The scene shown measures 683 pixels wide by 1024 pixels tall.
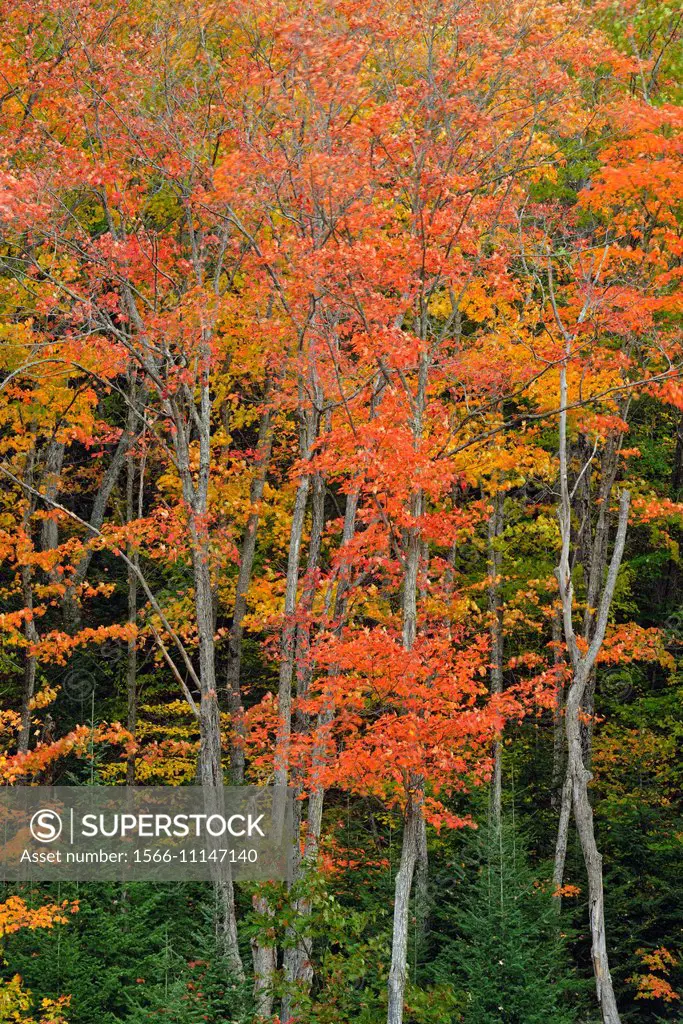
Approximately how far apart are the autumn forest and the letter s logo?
2.16 feet

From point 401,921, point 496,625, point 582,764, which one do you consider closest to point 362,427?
point 401,921

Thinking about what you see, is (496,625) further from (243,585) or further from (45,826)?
(45,826)

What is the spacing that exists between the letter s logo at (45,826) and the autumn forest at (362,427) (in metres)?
0.66

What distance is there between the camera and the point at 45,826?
1730 cm

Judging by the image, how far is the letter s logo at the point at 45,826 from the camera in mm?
17141

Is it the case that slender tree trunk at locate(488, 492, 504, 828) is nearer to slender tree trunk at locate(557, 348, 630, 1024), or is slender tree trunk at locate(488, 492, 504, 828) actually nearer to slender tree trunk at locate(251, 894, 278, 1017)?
slender tree trunk at locate(557, 348, 630, 1024)

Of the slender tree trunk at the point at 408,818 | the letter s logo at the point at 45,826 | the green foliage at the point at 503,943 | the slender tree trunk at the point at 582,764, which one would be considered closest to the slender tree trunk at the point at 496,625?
the green foliage at the point at 503,943

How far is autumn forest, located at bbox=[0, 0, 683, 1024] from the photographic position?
40.1 feet

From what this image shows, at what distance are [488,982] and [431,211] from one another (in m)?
9.56

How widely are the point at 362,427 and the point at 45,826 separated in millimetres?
9463

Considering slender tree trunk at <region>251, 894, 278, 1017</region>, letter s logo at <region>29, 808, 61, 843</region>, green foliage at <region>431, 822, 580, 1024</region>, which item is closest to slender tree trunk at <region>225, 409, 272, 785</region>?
letter s logo at <region>29, 808, 61, 843</region>

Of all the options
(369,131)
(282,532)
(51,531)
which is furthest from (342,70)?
(51,531)

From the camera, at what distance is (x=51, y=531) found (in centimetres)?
1970

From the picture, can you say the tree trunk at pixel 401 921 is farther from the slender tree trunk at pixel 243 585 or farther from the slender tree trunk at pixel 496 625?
the slender tree trunk at pixel 243 585
